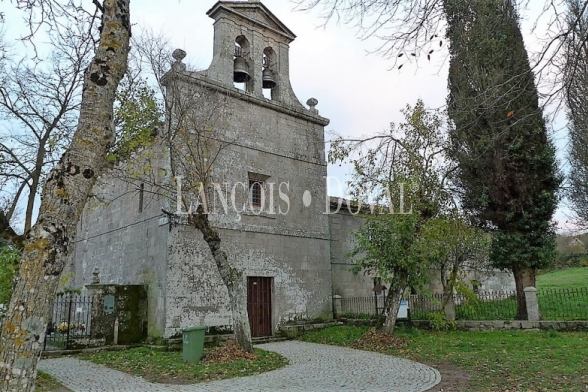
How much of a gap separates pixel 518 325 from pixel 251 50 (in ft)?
40.1

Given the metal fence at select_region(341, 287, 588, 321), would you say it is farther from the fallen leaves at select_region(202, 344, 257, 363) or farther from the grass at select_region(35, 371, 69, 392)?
the grass at select_region(35, 371, 69, 392)

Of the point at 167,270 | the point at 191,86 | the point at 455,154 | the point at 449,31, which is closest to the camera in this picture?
the point at 449,31

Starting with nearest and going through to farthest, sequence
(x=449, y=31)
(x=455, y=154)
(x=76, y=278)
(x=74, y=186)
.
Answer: (x=74, y=186) < (x=449, y=31) < (x=455, y=154) < (x=76, y=278)

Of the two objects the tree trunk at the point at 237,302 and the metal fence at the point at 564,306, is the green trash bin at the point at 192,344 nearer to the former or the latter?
the tree trunk at the point at 237,302

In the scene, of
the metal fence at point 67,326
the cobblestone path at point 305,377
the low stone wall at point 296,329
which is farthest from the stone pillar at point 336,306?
the metal fence at point 67,326

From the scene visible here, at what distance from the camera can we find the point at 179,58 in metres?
13.0

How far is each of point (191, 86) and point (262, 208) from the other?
177 inches

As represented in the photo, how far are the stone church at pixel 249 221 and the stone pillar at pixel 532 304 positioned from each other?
21.0 feet

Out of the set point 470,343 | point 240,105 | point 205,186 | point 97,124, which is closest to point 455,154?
point 470,343

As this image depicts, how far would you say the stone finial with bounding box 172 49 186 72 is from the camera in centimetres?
1273

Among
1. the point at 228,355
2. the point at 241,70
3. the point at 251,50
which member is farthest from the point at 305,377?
the point at 251,50

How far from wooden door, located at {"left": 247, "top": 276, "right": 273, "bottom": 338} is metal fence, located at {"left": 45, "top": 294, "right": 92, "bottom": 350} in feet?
15.3

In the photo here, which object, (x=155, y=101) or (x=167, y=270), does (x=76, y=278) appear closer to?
(x=167, y=270)

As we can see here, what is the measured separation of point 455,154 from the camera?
14.2m
